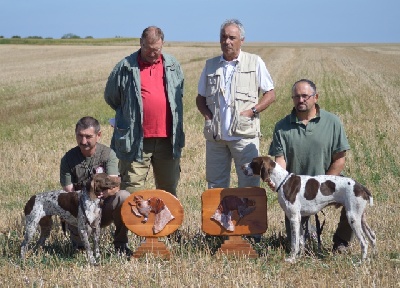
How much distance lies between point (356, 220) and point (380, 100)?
16176mm

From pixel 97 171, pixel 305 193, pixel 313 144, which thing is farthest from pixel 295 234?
pixel 97 171

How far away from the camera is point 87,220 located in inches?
243

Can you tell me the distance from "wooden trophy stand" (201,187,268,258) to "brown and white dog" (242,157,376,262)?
12.8 inches

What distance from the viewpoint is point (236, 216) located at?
652 cm

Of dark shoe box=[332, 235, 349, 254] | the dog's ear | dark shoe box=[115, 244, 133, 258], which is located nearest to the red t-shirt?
dark shoe box=[115, 244, 133, 258]

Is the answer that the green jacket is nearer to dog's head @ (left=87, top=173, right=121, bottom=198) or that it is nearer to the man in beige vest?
the man in beige vest

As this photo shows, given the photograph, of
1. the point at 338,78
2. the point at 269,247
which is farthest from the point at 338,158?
the point at 338,78

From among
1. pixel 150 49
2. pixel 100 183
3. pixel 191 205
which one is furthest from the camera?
pixel 191 205

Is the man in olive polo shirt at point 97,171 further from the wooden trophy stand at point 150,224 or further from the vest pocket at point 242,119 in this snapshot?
the vest pocket at point 242,119

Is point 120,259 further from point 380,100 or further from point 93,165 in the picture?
→ point 380,100

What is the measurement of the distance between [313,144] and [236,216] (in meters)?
1.08

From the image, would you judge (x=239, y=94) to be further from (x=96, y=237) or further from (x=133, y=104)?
(x=96, y=237)

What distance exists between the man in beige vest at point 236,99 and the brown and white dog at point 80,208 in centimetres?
139

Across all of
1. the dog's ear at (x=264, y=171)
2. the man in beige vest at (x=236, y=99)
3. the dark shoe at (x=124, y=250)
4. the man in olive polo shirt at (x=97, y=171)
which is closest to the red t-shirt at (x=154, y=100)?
the man in beige vest at (x=236, y=99)
